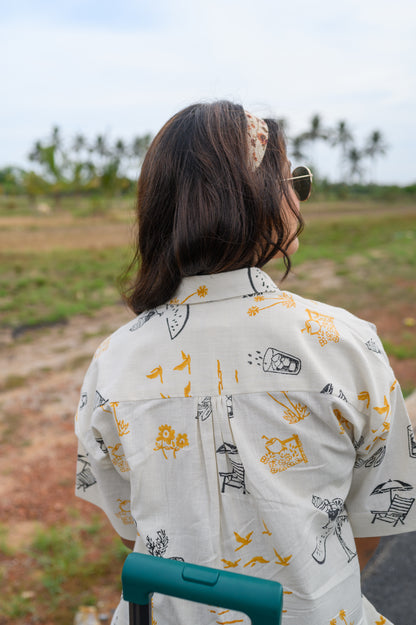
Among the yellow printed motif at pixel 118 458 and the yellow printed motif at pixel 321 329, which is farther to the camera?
the yellow printed motif at pixel 118 458

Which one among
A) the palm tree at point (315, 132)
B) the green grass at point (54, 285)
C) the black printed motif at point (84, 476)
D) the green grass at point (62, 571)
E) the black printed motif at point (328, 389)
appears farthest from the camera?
the palm tree at point (315, 132)

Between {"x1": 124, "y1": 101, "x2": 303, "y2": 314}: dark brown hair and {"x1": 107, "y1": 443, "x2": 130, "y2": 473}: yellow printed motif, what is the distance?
29 centimetres

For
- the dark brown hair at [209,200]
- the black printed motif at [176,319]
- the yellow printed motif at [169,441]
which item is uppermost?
the dark brown hair at [209,200]

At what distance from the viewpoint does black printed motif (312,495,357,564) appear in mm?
919

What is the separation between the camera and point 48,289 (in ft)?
27.1

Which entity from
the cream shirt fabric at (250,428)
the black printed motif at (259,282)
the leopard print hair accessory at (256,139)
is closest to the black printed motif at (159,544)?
the cream shirt fabric at (250,428)

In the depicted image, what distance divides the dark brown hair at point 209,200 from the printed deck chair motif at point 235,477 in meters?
0.33

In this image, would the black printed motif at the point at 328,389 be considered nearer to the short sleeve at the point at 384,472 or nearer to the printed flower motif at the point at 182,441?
the short sleeve at the point at 384,472

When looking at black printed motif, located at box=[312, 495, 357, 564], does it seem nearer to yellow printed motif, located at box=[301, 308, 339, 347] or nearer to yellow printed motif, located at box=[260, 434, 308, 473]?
yellow printed motif, located at box=[260, 434, 308, 473]

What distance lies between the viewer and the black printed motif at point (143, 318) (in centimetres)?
101

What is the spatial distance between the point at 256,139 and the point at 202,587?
74 centimetres

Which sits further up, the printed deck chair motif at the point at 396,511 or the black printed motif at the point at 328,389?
the black printed motif at the point at 328,389

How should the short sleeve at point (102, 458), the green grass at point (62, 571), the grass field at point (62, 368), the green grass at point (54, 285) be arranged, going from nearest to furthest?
the short sleeve at point (102, 458) < the green grass at point (62, 571) < the grass field at point (62, 368) < the green grass at point (54, 285)

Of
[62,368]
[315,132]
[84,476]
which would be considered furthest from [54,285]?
[315,132]
